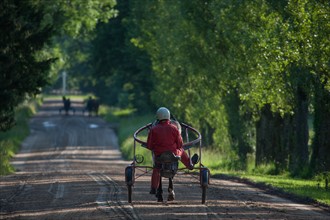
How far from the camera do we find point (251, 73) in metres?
37.7

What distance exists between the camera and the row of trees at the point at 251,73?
29312mm

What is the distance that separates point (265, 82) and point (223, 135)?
12592mm

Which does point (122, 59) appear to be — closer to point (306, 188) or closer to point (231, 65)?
point (231, 65)

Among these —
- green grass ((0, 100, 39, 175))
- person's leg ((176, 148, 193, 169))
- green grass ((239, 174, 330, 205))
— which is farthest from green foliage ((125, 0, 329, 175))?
green grass ((0, 100, 39, 175))

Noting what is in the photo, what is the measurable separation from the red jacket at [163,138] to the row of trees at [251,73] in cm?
839

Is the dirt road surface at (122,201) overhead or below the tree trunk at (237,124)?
below

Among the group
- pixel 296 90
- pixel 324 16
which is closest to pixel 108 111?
pixel 296 90

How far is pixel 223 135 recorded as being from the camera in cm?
4534

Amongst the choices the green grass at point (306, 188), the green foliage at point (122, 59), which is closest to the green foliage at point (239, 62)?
the green grass at point (306, 188)

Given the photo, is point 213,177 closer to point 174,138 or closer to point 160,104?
point 174,138

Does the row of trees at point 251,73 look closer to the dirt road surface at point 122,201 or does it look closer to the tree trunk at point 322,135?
the tree trunk at point 322,135

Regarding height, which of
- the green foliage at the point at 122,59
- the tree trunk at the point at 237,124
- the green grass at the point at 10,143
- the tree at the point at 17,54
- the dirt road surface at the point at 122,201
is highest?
the green foliage at the point at 122,59

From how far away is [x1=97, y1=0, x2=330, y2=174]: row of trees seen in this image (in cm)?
2931

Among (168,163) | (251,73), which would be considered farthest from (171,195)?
(251,73)
